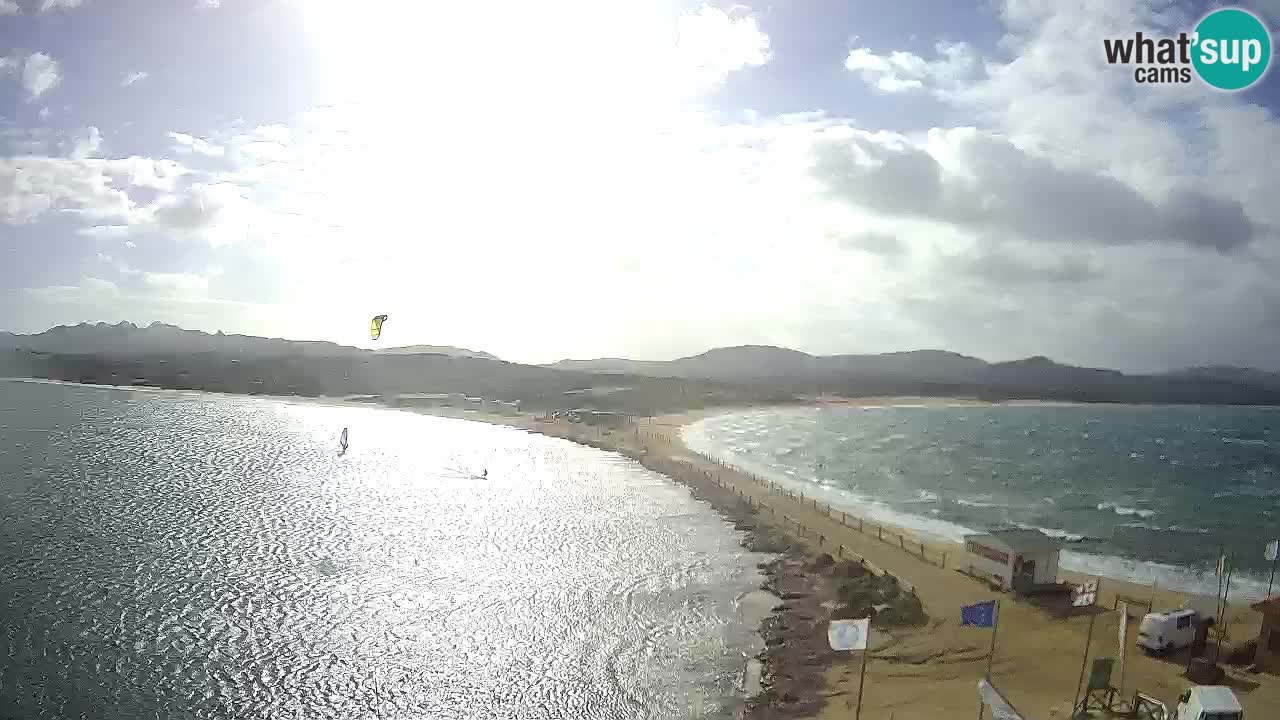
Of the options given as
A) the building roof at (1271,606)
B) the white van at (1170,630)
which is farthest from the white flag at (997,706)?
the building roof at (1271,606)

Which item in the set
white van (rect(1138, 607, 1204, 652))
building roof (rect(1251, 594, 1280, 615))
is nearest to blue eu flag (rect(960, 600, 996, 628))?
white van (rect(1138, 607, 1204, 652))

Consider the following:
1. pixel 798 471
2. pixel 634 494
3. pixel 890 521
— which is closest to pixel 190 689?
pixel 634 494

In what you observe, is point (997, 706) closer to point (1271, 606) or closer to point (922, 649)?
point (922, 649)

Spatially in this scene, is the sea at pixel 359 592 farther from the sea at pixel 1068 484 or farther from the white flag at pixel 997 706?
the sea at pixel 1068 484

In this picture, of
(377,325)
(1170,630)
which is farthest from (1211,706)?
(377,325)

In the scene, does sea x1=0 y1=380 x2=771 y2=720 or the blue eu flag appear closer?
the blue eu flag

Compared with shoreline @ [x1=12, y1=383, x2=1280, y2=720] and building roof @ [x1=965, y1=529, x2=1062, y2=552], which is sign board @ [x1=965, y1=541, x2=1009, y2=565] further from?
shoreline @ [x1=12, y1=383, x2=1280, y2=720]
